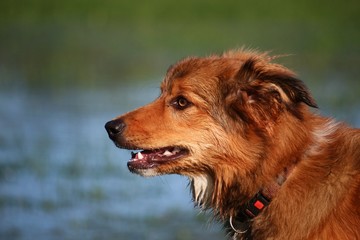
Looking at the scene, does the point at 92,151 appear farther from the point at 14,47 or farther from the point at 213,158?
the point at 14,47

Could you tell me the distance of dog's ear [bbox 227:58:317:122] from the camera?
596 cm

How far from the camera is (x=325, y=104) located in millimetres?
15539

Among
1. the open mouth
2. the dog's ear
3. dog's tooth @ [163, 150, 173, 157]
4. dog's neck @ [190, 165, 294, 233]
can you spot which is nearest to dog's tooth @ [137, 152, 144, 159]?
the open mouth

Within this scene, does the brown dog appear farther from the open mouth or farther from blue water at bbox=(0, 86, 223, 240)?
blue water at bbox=(0, 86, 223, 240)

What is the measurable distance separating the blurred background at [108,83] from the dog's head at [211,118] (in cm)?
333

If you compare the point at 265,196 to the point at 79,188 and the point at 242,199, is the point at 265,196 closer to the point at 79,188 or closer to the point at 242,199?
the point at 242,199

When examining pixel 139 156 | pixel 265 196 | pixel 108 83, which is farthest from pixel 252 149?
pixel 108 83

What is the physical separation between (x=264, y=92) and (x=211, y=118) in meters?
0.53

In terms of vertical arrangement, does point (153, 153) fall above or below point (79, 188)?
below

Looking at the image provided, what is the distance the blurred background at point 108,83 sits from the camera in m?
11.0

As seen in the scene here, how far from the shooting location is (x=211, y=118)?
6.47m

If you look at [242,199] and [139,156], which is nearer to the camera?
[242,199]

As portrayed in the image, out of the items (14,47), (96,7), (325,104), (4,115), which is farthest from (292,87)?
(96,7)

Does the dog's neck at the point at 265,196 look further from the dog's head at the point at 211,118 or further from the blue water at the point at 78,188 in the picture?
the blue water at the point at 78,188
